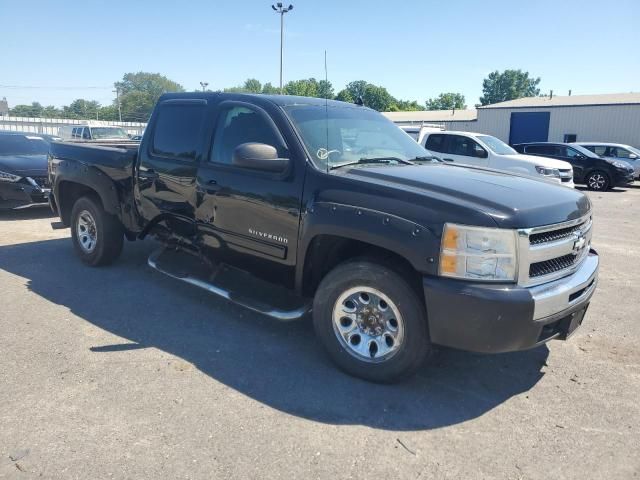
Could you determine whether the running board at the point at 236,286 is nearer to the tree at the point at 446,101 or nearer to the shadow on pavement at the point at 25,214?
the shadow on pavement at the point at 25,214

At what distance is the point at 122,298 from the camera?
505cm

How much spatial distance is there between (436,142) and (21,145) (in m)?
9.83

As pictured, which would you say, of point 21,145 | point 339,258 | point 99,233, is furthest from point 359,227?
point 21,145

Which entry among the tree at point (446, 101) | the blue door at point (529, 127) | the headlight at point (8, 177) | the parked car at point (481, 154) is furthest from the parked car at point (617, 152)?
the tree at point (446, 101)

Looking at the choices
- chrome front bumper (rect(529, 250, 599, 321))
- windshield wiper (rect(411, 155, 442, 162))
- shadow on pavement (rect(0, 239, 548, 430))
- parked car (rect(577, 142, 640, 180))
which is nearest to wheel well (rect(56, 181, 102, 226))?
shadow on pavement (rect(0, 239, 548, 430))

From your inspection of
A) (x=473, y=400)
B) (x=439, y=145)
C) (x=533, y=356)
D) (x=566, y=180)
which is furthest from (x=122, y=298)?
(x=566, y=180)

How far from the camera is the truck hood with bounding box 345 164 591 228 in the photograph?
10.1ft

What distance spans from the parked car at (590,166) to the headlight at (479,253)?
683 inches

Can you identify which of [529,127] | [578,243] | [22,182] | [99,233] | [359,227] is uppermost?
[529,127]

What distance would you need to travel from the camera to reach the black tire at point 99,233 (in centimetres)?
572

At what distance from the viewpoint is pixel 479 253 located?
3.00 metres

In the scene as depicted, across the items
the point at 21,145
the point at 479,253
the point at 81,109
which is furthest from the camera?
the point at 81,109

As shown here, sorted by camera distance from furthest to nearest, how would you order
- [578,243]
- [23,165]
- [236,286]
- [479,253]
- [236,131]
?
[23,165]
[236,286]
[236,131]
[578,243]
[479,253]

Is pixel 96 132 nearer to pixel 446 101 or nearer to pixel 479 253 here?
pixel 479 253
